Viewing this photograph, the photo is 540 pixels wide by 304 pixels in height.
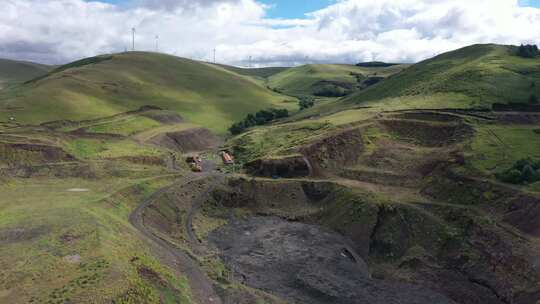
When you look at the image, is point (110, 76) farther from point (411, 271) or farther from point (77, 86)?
point (411, 271)

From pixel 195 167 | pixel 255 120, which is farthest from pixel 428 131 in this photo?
pixel 255 120

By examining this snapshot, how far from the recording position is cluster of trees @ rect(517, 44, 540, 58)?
427 feet

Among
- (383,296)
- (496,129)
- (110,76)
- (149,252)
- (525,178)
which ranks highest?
(110,76)

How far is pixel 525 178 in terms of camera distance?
6272 centimetres

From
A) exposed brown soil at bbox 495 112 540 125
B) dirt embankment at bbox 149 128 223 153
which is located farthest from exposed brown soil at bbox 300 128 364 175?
dirt embankment at bbox 149 128 223 153

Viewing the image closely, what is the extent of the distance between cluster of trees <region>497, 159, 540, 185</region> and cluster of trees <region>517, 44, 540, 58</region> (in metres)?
79.0

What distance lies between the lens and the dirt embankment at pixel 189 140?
117 meters

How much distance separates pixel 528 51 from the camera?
131375 mm

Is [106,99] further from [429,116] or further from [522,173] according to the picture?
[522,173]

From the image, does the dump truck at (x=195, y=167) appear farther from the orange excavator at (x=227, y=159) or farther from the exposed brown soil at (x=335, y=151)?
the exposed brown soil at (x=335, y=151)

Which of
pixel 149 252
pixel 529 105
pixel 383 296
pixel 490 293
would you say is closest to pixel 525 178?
pixel 490 293

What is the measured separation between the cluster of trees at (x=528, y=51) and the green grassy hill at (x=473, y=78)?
2514 mm

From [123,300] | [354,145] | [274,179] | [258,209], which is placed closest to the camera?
[123,300]

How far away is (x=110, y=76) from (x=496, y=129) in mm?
146863
